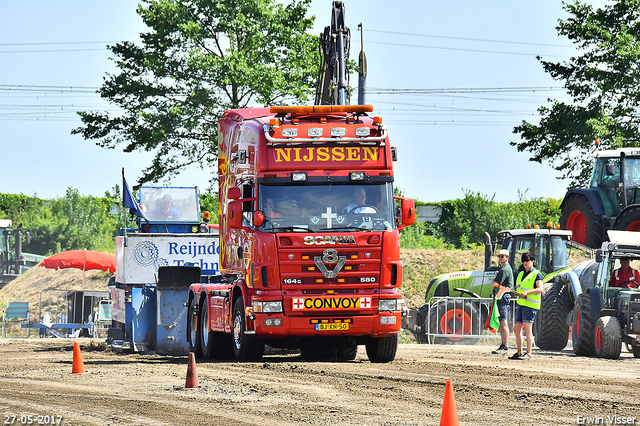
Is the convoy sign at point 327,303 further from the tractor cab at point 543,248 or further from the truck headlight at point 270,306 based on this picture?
the tractor cab at point 543,248

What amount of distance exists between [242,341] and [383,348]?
231 cm

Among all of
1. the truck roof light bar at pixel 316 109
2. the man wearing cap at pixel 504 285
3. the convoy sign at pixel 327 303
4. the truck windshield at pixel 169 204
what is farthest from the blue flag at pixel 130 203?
the man wearing cap at pixel 504 285

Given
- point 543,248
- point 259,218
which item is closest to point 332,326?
point 259,218

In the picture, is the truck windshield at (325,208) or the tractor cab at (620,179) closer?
the truck windshield at (325,208)

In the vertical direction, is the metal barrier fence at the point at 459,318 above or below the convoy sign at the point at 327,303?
below

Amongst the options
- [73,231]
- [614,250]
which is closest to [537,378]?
[614,250]

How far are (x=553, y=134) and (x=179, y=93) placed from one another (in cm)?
1370

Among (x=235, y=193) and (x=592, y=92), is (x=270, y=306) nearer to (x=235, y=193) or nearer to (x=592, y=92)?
(x=235, y=193)

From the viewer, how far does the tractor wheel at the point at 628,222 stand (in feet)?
74.1

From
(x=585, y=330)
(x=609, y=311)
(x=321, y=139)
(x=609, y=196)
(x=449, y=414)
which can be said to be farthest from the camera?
(x=609, y=196)

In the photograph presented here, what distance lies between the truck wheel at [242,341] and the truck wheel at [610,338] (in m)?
6.52

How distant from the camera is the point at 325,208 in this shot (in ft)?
46.6

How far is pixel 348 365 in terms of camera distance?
586 inches

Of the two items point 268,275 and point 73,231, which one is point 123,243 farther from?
point 73,231
